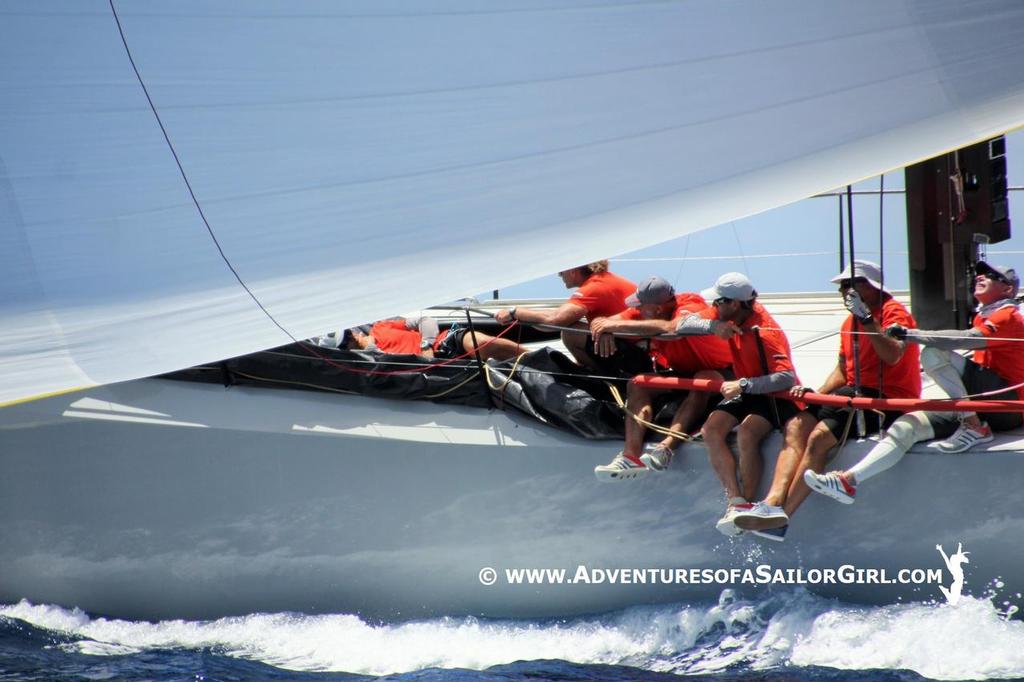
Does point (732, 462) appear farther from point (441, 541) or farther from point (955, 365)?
point (441, 541)

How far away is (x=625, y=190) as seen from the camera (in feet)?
11.2

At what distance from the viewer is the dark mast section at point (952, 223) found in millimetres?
4597

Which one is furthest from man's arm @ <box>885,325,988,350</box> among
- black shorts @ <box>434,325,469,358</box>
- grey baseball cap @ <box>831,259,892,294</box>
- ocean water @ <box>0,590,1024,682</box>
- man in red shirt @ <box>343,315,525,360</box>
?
black shorts @ <box>434,325,469,358</box>

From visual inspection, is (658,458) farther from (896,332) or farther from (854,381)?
(896,332)

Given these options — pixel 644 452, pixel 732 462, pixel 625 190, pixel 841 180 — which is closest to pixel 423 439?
pixel 644 452

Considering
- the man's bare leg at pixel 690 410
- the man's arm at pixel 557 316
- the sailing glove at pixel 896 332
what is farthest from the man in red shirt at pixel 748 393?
the man's arm at pixel 557 316

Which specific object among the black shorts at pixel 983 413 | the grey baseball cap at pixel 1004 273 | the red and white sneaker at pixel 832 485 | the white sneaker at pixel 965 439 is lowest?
the red and white sneaker at pixel 832 485

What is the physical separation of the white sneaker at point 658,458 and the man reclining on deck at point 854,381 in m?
0.34

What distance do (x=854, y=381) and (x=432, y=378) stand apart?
5.13 feet

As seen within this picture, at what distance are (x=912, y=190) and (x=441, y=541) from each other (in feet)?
7.65

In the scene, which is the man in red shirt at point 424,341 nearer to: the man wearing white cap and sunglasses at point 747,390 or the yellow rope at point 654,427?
the yellow rope at point 654,427

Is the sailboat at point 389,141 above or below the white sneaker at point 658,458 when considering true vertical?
above

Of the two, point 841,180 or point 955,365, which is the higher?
point 841,180

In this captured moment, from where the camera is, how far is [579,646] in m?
4.32
